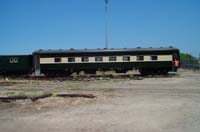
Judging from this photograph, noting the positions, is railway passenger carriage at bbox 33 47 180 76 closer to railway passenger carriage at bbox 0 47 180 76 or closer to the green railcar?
railway passenger carriage at bbox 0 47 180 76

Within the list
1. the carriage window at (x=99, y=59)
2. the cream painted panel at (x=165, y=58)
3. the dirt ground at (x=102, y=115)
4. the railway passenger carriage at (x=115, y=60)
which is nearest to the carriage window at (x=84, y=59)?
the railway passenger carriage at (x=115, y=60)

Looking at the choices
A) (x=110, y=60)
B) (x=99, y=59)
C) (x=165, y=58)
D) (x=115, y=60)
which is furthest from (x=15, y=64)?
(x=165, y=58)

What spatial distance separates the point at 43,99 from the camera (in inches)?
717

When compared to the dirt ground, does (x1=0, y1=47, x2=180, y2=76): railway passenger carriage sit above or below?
above

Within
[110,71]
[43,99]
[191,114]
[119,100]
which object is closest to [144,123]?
[191,114]

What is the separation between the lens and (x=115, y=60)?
41.4m

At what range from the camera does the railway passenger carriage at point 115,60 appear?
41.3 m

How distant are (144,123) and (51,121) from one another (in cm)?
334

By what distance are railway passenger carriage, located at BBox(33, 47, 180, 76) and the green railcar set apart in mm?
2453

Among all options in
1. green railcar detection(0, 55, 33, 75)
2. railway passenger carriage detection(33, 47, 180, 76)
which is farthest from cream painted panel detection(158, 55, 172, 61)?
green railcar detection(0, 55, 33, 75)

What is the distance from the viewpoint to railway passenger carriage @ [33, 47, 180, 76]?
4131 cm

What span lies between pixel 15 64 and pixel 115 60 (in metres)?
12.5

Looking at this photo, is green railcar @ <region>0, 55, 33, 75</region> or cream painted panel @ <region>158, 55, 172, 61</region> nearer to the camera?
cream painted panel @ <region>158, 55, 172, 61</region>

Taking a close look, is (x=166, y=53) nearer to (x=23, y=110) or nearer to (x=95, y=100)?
(x=95, y=100)
